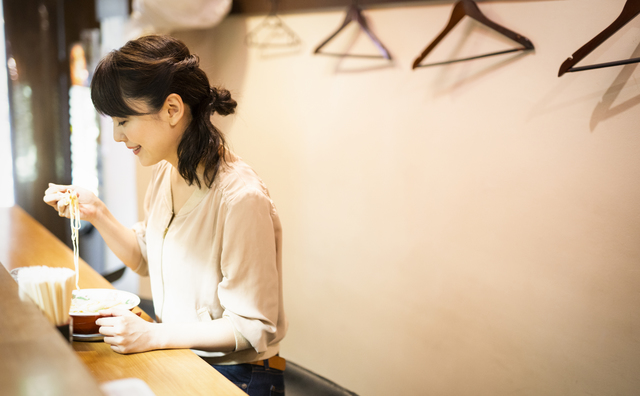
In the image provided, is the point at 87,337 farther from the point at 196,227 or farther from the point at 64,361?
the point at 64,361

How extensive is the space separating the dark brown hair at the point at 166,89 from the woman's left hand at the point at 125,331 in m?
0.41

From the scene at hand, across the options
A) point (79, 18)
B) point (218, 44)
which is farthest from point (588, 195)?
point (79, 18)

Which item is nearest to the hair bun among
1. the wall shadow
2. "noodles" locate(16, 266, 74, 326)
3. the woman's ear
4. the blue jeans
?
the woman's ear

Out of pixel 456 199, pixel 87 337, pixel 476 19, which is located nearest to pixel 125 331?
pixel 87 337

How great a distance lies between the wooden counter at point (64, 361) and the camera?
61 centimetres

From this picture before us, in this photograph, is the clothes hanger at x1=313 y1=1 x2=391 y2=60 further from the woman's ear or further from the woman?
the woman's ear

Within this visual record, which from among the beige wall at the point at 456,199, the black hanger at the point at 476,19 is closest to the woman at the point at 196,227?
the beige wall at the point at 456,199

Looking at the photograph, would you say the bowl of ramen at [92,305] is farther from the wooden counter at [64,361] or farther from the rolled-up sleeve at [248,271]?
the rolled-up sleeve at [248,271]

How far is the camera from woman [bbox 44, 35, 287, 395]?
3.89 ft

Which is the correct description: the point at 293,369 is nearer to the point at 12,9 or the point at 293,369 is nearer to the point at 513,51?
the point at 513,51

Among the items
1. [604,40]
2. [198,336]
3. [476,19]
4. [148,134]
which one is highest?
[476,19]

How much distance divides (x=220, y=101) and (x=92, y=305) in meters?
0.67

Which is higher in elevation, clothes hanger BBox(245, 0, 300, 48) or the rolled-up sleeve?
clothes hanger BBox(245, 0, 300, 48)

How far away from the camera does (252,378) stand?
131cm
